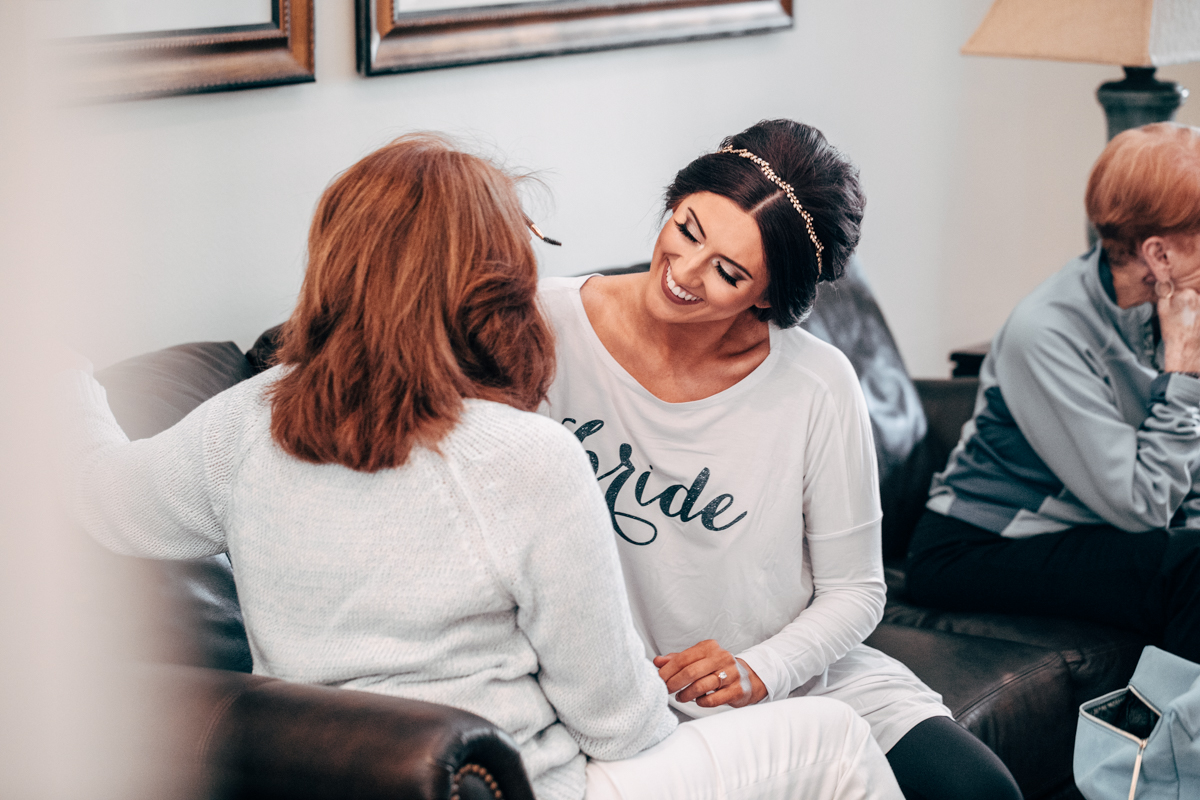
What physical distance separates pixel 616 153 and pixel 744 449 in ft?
3.35

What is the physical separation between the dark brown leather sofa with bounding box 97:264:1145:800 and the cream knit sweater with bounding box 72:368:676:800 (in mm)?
55

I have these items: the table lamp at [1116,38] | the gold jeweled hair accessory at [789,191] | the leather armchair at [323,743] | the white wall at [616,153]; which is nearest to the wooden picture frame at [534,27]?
the white wall at [616,153]

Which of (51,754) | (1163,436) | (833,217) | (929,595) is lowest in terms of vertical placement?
(929,595)

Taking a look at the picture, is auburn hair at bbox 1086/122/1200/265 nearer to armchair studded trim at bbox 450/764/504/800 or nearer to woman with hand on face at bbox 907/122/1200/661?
woman with hand on face at bbox 907/122/1200/661

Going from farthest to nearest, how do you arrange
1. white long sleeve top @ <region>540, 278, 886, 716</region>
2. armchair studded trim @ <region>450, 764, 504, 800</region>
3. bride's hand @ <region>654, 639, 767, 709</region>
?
white long sleeve top @ <region>540, 278, 886, 716</region>, bride's hand @ <region>654, 639, 767, 709</region>, armchair studded trim @ <region>450, 764, 504, 800</region>

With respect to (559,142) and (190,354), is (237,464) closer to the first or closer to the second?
(190,354)

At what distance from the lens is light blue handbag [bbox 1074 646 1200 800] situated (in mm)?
1413

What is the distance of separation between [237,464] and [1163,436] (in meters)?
1.44

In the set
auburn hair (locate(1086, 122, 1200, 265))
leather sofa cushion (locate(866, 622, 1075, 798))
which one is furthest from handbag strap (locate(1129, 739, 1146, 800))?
auburn hair (locate(1086, 122, 1200, 265))

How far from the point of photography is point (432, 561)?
2.83 ft

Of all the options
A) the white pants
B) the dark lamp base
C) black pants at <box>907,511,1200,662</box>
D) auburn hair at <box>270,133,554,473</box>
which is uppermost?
the dark lamp base

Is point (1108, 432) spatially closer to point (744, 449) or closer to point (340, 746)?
point (744, 449)

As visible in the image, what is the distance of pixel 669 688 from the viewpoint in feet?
3.94

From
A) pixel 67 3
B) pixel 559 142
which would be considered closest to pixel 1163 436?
pixel 559 142
